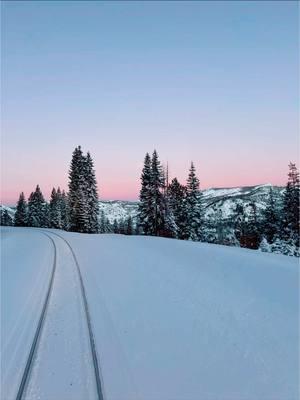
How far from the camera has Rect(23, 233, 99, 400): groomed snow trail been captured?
18.4ft

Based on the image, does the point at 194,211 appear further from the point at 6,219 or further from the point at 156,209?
the point at 6,219

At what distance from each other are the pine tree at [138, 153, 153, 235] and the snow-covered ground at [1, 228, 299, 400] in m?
31.7

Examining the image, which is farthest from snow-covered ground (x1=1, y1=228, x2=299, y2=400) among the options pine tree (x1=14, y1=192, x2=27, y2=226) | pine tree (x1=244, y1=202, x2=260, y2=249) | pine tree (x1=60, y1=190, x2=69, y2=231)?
pine tree (x1=14, y1=192, x2=27, y2=226)

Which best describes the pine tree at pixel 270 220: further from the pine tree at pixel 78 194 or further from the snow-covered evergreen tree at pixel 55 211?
the snow-covered evergreen tree at pixel 55 211

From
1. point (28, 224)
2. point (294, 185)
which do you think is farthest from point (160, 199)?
point (28, 224)

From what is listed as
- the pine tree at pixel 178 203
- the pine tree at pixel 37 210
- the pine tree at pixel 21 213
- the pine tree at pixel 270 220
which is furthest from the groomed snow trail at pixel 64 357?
the pine tree at pixel 21 213

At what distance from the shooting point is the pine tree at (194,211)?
46741mm

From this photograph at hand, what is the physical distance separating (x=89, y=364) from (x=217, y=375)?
235 cm

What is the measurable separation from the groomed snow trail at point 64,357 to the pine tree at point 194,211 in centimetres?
3686

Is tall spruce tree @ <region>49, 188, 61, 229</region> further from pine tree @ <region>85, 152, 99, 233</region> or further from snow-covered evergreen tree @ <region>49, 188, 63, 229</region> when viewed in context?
pine tree @ <region>85, 152, 99, 233</region>

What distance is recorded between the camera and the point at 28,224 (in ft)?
258

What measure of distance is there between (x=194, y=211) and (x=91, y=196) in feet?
56.4

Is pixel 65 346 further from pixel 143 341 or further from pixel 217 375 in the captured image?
pixel 217 375

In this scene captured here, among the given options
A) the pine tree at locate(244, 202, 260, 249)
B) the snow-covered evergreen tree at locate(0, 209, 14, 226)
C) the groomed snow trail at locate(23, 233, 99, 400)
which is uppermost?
the snow-covered evergreen tree at locate(0, 209, 14, 226)
